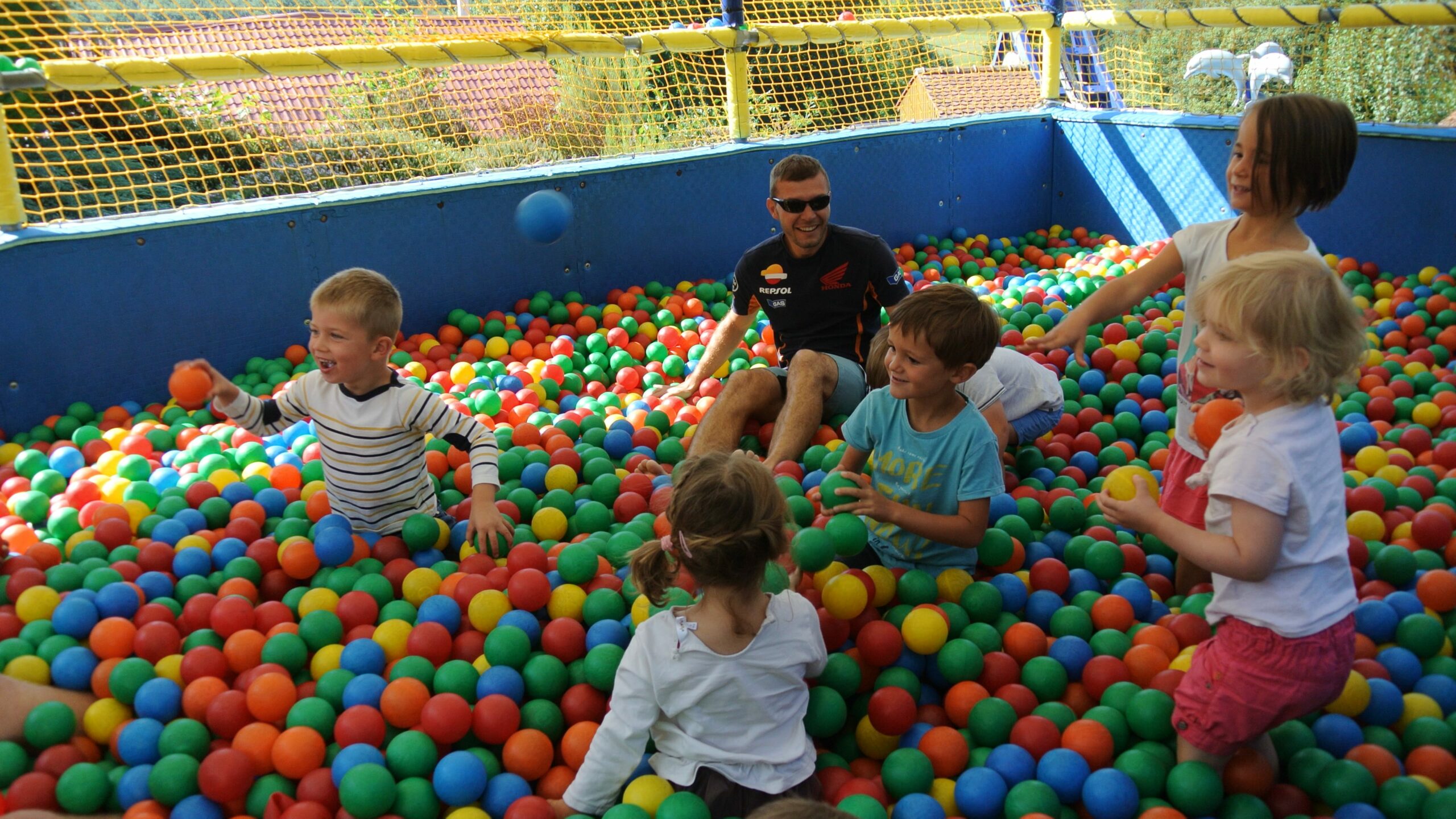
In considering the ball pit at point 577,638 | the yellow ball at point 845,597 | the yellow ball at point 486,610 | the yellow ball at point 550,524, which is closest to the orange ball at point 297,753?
the ball pit at point 577,638

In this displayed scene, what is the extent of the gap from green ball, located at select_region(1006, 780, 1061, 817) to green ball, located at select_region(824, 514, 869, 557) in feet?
2.27

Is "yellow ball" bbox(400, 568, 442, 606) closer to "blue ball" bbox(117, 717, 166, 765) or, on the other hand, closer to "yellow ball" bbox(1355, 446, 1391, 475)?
"blue ball" bbox(117, 717, 166, 765)

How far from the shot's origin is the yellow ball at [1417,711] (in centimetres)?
229

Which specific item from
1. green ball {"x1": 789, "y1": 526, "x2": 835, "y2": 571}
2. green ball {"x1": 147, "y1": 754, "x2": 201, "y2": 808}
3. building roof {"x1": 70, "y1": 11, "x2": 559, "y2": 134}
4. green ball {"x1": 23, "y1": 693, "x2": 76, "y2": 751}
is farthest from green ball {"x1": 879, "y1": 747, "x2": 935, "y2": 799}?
building roof {"x1": 70, "y1": 11, "x2": 559, "y2": 134}

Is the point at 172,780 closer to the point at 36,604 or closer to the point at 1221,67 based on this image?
the point at 36,604

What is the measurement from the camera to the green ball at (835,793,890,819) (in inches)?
76.7

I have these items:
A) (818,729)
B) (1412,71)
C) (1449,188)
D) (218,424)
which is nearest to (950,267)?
(1449,188)

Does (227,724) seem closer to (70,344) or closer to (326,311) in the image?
(326,311)

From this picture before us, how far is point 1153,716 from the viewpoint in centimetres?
222

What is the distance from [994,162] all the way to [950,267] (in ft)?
3.32

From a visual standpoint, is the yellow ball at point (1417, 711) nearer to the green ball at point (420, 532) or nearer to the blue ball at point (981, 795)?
the blue ball at point (981, 795)

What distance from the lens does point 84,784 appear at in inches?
85.4

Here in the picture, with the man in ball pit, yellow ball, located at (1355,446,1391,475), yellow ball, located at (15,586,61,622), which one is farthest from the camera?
the man in ball pit

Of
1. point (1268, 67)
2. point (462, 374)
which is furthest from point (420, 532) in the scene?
point (1268, 67)
